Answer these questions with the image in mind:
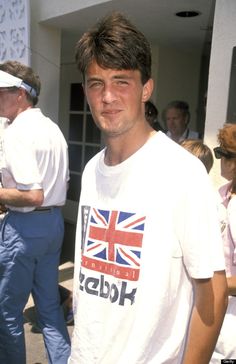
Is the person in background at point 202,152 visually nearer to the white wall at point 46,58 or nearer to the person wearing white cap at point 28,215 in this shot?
the person wearing white cap at point 28,215

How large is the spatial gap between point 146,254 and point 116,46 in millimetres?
603

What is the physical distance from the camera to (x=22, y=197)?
→ 6.81 ft

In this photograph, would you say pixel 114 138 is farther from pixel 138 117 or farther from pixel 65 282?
pixel 65 282

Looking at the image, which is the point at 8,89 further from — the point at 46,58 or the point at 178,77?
the point at 178,77

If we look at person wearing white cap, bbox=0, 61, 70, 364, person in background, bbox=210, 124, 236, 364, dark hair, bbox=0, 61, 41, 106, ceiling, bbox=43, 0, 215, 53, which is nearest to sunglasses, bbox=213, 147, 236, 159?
person in background, bbox=210, 124, 236, 364

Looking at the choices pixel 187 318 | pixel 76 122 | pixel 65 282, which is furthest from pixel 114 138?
pixel 76 122

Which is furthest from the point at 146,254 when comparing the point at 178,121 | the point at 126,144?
the point at 178,121

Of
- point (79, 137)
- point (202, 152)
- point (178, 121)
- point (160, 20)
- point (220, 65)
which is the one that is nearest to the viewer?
point (202, 152)

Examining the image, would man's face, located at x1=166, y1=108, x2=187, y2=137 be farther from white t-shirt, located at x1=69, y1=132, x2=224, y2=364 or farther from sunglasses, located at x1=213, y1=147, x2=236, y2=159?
white t-shirt, located at x1=69, y1=132, x2=224, y2=364

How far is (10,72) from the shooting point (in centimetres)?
231

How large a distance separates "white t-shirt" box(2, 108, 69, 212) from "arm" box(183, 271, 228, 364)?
126 centimetres

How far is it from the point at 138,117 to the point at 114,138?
99 millimetres

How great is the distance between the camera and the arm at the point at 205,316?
41.2 inches

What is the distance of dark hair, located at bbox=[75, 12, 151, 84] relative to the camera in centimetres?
110
